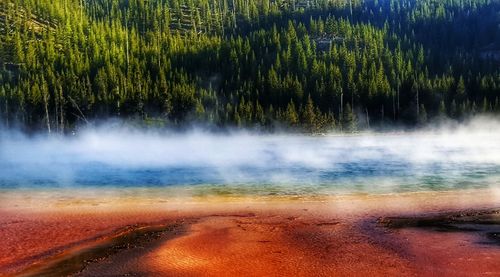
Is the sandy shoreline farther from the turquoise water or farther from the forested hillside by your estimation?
the forested hillside

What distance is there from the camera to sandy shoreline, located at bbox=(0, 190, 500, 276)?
12562 mm

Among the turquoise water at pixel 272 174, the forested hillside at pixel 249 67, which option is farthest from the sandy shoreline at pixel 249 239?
the forested hillside at pixel 249 67

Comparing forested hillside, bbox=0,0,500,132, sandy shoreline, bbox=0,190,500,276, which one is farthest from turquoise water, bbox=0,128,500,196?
forested hillside, bbox=0,0,500,132

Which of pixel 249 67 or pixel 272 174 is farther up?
pixel 249 67

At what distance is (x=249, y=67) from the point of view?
127 meters

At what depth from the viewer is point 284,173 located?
106ft

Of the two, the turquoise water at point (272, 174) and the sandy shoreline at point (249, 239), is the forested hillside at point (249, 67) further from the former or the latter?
the sandy shoreline at point (249, 239)

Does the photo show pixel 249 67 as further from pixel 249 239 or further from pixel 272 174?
pixel 249 239

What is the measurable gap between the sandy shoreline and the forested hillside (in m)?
76.5

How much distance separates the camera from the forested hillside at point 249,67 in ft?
341

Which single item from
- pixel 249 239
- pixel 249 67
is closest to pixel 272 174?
pixel 249 239

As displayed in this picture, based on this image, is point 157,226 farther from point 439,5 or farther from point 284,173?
point 439,5

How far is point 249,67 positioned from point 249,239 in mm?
113294

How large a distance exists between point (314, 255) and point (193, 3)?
183m
